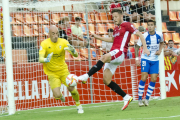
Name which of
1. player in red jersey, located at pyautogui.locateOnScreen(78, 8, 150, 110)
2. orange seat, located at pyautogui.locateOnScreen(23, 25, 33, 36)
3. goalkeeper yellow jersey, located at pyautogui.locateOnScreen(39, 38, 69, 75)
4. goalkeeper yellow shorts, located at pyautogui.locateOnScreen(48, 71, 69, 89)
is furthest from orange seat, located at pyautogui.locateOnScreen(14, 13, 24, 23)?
player in red jersey, located at pyautogui.locateOnScreen(78, 8, 150, 110)

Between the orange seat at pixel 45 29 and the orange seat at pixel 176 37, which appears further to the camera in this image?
the orange seat at pixel 176 37

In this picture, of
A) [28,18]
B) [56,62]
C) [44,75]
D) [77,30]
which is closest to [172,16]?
[77,30]

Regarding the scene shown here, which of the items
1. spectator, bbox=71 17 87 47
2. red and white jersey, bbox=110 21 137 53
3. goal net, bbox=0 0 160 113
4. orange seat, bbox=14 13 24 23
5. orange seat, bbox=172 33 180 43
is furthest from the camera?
orange seat, bbox=172 33 180 43

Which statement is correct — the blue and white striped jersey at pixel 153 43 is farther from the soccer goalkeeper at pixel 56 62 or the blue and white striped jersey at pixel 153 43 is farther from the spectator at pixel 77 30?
the spectator at pixel 77 30

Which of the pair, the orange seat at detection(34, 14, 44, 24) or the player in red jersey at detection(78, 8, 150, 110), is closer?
the player in red jersey at detection(78, 8, 150, 110)

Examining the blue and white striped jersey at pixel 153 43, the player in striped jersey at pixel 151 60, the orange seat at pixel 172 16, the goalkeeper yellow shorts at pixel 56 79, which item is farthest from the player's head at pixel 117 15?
the orange seat at pixel 172 16

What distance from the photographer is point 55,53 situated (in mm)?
7250

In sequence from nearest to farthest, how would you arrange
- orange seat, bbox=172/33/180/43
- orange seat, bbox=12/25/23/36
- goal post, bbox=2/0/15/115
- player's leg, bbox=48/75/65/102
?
player's leg, bbox=48/75/65/102, goal post, bbox=2/0/15/115, orange seat, bbox=12/25/23/36, orange seat, bbox=172/33/180/43

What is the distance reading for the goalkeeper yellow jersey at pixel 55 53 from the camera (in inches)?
281

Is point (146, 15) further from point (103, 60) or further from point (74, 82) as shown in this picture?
point (74, 82)

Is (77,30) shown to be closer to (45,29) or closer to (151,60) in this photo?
(45,29)

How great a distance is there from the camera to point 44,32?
12523 millimetres

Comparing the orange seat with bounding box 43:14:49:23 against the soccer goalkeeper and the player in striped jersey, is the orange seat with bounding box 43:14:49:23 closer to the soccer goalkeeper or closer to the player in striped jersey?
the soccer goalkeeper

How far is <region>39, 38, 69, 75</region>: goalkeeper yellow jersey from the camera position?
7148 mm
